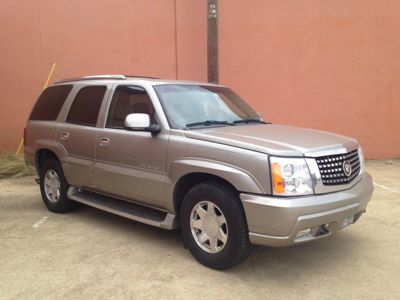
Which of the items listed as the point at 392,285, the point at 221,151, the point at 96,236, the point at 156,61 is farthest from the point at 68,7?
the point at 392,285

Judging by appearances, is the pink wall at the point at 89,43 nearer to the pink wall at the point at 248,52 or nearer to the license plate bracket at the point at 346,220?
the pink wall at the point at 248,52

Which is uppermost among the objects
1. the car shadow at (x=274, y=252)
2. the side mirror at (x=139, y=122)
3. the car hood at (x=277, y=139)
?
the side mirror at (x=139, y=122)

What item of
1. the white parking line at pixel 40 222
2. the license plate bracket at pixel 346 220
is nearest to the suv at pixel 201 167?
the license plate bracket at pixel 346 220

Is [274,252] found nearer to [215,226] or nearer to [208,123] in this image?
[215,226]

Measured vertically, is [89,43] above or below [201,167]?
above

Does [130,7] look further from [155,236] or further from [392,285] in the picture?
[392,285]

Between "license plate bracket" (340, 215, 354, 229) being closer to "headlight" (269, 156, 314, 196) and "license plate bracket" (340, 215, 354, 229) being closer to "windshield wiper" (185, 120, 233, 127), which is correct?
"headlight" (269, 156, 314, 196)

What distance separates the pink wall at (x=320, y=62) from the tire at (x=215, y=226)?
6.03 meters

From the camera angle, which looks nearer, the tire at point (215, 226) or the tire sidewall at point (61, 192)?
the tire at point (215, 226)

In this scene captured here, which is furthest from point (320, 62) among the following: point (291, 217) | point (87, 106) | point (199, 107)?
point (291, 217)

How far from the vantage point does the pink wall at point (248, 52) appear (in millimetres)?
9828

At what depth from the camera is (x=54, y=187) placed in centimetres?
652

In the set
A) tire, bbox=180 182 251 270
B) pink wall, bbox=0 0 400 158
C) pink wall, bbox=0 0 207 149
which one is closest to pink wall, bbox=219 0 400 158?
pink wall, bbox=0 0 400 158

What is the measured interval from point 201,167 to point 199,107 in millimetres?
1046
